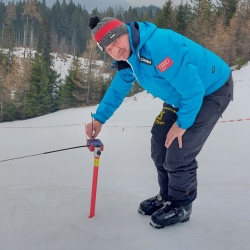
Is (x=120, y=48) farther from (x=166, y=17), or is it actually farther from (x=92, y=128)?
(x=166, y=17)

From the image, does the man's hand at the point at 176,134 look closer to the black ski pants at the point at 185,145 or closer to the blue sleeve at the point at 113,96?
the black ski pants at the point at 185,145

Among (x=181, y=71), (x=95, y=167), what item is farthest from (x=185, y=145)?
(x=95, y=167)

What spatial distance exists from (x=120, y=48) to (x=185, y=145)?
0.86 m

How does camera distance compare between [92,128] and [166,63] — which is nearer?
[166,63]

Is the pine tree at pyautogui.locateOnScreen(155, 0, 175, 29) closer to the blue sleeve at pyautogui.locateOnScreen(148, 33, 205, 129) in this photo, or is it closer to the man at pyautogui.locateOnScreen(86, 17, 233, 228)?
the man at pyautogui.locateOnScreen(86, 17, 233, 228)

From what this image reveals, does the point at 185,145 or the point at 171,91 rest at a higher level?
the point at 171,91

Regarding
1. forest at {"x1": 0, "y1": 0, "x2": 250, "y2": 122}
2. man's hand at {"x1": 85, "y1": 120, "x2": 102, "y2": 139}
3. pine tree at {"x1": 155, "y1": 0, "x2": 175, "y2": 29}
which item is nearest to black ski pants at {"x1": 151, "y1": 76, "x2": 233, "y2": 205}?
man's hand at {"x1": 85, "y1": 120, "x2": 102, "y2": 139}

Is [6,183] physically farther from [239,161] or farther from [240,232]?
[239,161]

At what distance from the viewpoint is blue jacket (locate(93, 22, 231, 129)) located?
2170mm

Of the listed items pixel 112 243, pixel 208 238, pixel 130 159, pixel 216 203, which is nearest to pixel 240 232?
pixel 208 238

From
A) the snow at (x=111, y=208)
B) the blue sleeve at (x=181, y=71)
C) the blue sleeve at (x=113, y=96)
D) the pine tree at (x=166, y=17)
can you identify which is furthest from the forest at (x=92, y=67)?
the blue sleeve at (x=181, y=71)

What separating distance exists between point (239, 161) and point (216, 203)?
7.35 ft

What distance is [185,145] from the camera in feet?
8.09

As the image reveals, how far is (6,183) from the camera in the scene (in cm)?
397
